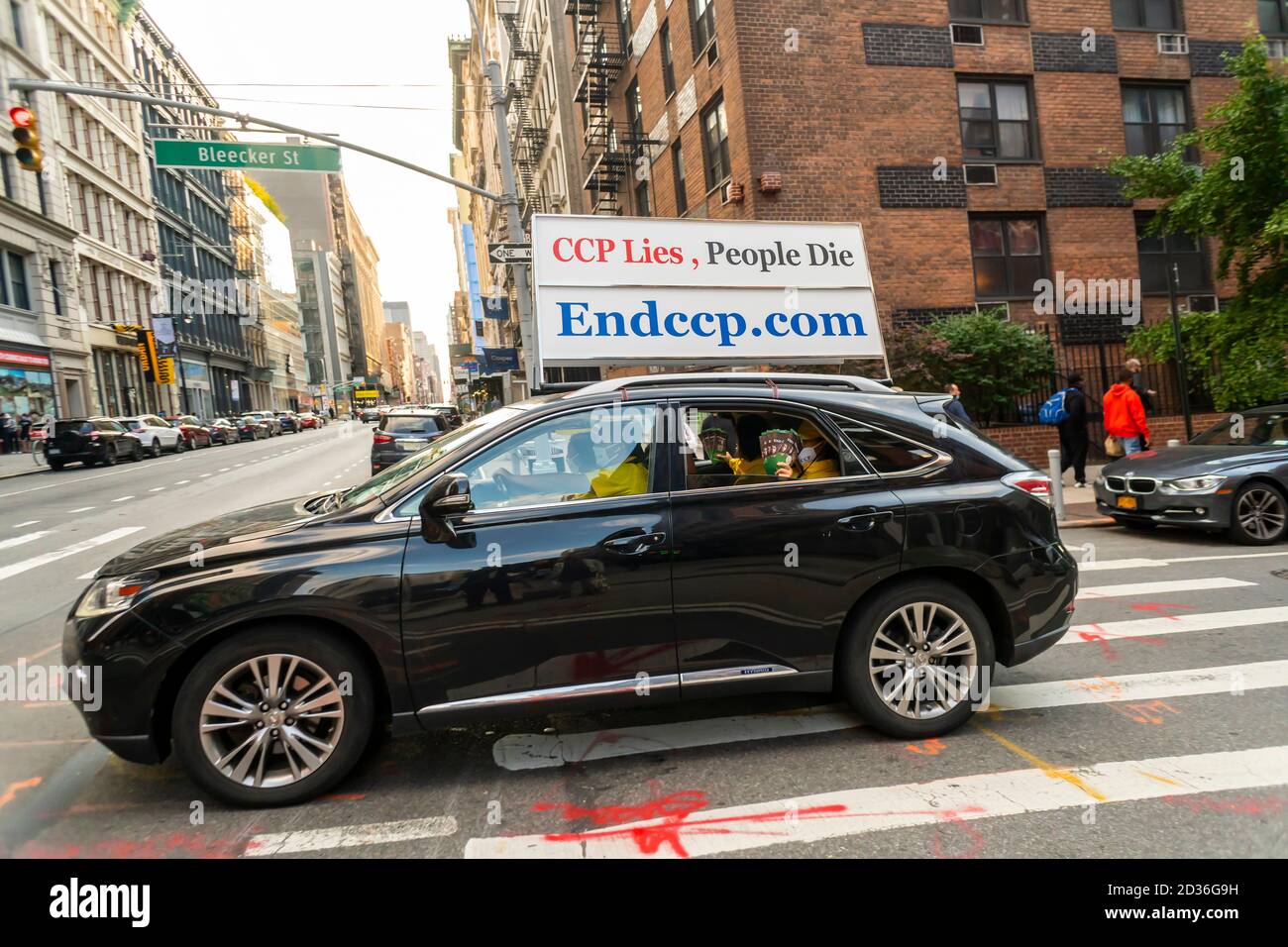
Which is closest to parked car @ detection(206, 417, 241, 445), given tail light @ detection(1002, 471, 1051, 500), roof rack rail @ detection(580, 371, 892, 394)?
roof rack rail @ detection(580, 371, 892, 394)

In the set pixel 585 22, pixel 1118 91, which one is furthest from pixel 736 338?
pixel 585 22

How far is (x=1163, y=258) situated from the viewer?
17.5 metres

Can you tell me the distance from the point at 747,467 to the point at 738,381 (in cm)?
47

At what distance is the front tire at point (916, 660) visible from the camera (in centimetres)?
397

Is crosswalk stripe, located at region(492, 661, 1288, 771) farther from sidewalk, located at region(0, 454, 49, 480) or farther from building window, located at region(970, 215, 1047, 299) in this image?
sidewalk, located at region(0, 454, 49, 480)

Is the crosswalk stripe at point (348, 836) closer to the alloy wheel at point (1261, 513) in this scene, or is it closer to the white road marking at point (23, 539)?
the alloy wheel at point (1261, 513)

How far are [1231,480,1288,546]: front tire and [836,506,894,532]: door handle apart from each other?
266 inches

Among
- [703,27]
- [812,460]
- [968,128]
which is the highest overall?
[703,27]

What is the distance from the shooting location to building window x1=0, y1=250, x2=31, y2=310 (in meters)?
36.4

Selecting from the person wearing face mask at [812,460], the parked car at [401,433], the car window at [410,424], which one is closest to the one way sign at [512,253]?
the parked car at [401,433]

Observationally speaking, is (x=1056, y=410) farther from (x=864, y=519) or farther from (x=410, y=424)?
(x=410, y=424)

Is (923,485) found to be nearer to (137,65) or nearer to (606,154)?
(606,154)

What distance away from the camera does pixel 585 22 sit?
24.1 meters

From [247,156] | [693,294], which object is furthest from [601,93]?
[693,294]
